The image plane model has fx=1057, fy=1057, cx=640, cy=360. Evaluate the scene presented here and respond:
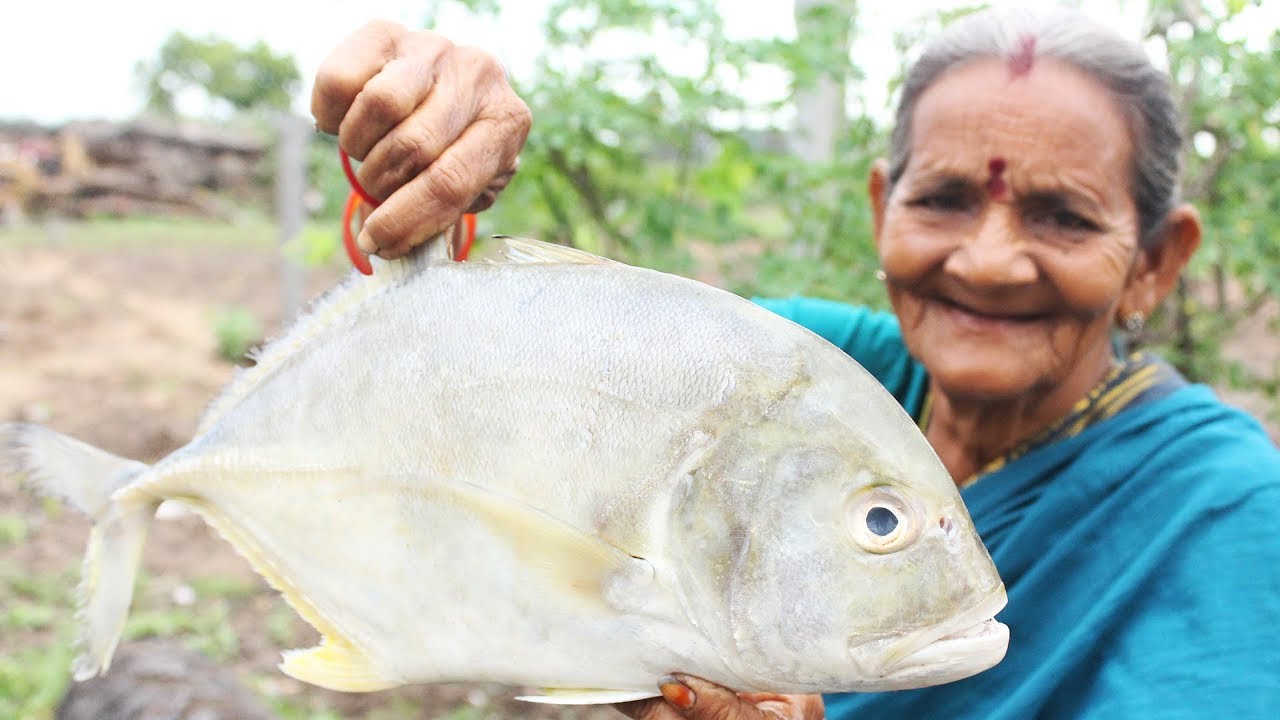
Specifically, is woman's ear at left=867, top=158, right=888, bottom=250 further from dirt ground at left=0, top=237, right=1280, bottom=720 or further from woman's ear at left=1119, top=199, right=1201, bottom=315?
dirt ground at left=0, top=237, right=1280, bottom=720

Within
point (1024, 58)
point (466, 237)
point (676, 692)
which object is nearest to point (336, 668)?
point (676, 692)

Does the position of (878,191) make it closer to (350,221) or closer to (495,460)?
(350,221)

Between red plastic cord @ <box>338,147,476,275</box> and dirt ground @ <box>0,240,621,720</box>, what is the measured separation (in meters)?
0.27

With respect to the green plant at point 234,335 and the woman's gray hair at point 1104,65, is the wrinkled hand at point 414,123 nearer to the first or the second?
the woman's gray hair at point 1104,65

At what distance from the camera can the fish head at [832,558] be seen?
125 cm

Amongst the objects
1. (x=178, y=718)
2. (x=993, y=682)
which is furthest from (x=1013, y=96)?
(x=178, y=718)

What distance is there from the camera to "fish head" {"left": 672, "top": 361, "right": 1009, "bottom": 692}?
125 centimetres

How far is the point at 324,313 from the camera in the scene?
157 cm

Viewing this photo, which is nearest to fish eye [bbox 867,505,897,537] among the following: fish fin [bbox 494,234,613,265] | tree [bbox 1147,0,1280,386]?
fish fin [bbox 494,234,613,265]

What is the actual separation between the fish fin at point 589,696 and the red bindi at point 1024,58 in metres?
1.24

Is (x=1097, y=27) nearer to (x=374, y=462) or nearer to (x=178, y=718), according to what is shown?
(x=374, y=462)

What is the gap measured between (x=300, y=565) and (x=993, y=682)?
1.19 meters

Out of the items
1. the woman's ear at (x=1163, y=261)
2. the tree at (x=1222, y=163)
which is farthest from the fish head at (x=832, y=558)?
the tree at (x=1222, y=163)

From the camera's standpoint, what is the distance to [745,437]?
1.30m
